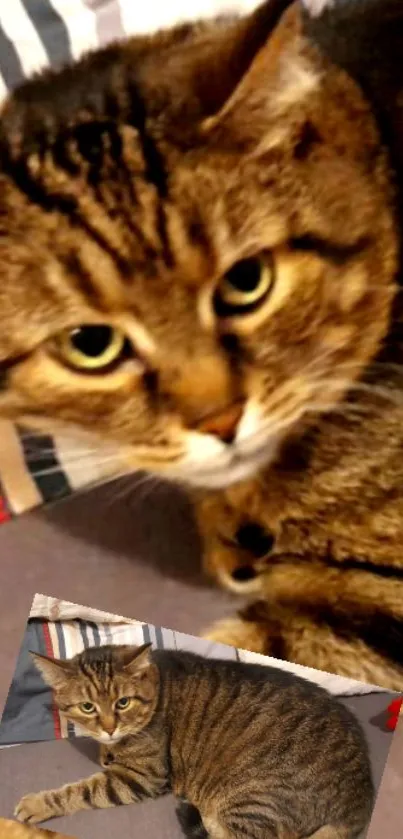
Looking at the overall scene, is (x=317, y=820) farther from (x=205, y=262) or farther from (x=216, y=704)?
(x=205, y=262)

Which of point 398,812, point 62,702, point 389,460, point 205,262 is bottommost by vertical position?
point 398,812

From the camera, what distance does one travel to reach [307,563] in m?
0.66

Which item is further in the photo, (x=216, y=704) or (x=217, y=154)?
(x=216, y=704)

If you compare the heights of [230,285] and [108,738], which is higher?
[230,285]

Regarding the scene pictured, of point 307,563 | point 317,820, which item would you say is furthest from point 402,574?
point 317,820

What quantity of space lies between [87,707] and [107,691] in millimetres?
17

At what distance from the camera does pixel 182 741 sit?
0.62 meters

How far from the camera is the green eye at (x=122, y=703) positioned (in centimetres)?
62

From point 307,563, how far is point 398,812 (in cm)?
17

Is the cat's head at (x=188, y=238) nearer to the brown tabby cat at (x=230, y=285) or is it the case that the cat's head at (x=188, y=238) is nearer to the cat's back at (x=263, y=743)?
the brown tabby cat at (x=230, y=285)

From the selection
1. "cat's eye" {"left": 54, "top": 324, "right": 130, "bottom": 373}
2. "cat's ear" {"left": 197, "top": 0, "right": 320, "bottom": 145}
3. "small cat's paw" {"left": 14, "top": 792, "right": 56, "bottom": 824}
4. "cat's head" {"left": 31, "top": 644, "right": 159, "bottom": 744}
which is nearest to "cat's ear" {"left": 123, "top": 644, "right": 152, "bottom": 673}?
"cat's head" {"left": 31, "top": 644, "right": 159, "bottom": 744}

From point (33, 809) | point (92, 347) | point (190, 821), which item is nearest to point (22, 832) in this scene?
point (33, 809)

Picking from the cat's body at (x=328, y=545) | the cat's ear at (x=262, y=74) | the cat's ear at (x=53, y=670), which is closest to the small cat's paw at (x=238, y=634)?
the cat's body at (x=328, y=545)

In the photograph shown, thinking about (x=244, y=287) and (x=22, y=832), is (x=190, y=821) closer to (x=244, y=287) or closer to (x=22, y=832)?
(x=22, y=832)
